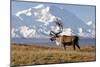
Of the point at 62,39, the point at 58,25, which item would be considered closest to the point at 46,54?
the point at 62,39

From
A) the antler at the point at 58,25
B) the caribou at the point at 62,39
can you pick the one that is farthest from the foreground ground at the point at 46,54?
the antler at the point at 58,25

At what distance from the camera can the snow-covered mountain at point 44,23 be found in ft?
8.52

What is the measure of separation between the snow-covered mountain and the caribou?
0.05 meters

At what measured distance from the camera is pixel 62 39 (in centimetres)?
282

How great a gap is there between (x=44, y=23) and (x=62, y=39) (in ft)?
1.03

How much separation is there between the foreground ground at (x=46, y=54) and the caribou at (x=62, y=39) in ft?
0.22

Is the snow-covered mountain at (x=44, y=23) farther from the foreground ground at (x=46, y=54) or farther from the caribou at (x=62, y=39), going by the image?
the foreground ground at (x=46, y=54)

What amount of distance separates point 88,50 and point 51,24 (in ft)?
2.03

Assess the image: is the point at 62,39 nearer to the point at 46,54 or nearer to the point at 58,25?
the point at 58,25

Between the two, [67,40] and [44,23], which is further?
[67,40]

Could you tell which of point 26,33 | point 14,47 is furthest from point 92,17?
point 14,47

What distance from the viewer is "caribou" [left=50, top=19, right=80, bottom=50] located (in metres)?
2.77

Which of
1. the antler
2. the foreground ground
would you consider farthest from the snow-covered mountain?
the foreground ground

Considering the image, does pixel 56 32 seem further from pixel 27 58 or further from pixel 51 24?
pixel 27 58
